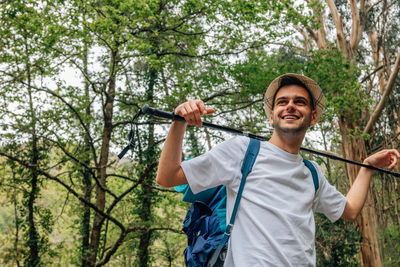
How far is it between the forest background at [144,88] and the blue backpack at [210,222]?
554 centimetres

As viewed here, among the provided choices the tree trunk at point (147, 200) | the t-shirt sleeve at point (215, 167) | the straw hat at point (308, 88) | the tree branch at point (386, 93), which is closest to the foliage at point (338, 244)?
the tree branch at point (386, 93)

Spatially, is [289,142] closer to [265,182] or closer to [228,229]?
[265,182]

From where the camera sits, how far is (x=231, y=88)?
364 inches

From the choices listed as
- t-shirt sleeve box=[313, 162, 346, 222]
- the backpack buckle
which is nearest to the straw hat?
t-shirt sleeve box=[313, 162, 346, 222]

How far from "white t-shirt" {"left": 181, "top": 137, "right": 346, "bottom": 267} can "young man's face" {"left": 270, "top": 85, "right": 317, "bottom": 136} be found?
5.0 inches

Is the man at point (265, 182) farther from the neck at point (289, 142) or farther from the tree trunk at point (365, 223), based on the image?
the tree trunk at point (365, 223)

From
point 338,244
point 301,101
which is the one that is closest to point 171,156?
point 301,101

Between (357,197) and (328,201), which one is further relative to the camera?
(357,197)

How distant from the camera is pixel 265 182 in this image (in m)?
1.52

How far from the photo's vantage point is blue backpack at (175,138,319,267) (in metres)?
1.45

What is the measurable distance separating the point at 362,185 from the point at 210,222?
39.5 inches

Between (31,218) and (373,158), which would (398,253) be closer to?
(31,218)

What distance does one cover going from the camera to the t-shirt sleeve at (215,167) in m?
1.46

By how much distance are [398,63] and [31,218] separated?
427 inches
